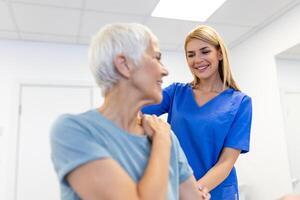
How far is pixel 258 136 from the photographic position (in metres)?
3.05

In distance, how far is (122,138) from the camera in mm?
737

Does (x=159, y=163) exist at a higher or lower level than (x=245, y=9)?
lower

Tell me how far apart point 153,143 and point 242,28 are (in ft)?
8.45

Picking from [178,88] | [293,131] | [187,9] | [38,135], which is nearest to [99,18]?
[187,9]

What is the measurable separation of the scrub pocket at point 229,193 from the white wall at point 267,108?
1.67 m

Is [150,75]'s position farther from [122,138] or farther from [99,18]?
[99,18]

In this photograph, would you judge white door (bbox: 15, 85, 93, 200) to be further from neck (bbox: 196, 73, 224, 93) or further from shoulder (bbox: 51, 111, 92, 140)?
shoulder (bbox: 51, 111, 92, 140)

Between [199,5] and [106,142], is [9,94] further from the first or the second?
[106,142]

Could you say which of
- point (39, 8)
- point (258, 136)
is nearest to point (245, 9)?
point (258, 136)

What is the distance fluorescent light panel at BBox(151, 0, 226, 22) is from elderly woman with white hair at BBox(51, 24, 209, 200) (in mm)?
1789

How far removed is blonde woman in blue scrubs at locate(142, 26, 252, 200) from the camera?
1.17 metres

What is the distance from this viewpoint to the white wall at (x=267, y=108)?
2.67m

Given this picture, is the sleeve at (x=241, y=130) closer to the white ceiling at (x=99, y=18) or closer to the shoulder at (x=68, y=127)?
the shoulder at (x=68, y=127)

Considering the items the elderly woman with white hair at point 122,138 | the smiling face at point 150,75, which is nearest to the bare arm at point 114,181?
the elderly woman with white hair at point 122,138
